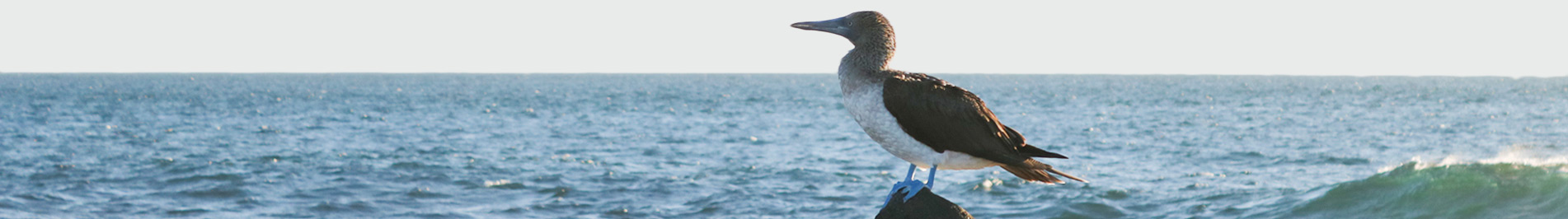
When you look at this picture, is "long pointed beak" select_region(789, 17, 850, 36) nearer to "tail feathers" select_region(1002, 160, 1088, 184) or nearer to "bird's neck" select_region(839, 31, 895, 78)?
"bird's neck" select_region(839, 31, 895, 78)

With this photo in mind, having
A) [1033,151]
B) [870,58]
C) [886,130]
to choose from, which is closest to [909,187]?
[886,130]

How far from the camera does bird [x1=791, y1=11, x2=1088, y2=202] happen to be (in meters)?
5.42

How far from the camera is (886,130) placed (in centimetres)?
548

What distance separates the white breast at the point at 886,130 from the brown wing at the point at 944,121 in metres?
0.03

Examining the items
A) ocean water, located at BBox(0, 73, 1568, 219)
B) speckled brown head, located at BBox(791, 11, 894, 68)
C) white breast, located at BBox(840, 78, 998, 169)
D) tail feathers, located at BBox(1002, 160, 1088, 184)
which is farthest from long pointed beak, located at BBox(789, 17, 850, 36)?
ocean water, located at BBox(0, 73, 1568, 219)

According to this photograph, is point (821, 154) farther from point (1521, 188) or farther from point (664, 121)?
point (664, 121)

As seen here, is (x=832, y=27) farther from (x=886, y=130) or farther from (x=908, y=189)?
(x=908, y=189)

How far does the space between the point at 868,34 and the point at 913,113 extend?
16.9 inches

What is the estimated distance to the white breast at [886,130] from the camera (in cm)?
542

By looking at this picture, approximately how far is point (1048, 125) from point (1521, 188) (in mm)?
39415

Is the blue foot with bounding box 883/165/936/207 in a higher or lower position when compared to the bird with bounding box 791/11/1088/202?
lower

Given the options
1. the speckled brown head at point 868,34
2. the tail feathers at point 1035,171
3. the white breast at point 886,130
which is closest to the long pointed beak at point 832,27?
the speckled brown head at point 868,34

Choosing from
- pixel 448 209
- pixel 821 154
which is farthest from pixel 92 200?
pixel 821 154

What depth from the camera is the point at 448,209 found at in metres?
20.6
